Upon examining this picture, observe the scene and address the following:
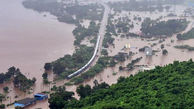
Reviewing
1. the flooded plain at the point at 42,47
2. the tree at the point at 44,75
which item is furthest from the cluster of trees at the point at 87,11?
the tree at the point at 44,75

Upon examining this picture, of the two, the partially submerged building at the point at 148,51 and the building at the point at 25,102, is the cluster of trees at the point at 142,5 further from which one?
the building at the point at 25,102

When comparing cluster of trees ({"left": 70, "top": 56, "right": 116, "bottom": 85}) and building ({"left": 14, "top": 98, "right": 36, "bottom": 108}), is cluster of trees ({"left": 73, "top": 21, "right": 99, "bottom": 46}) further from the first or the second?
building ({"left": 14, "top": 98, "right": 36, "bottom": 108})

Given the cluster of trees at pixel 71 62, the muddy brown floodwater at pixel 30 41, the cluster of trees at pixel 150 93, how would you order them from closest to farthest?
the cluster of trees at pixel 150 93
the cluster of trees at pixel 71 62
the muddy brown floodwater at pixel 30 41

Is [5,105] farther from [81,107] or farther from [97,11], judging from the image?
[97,11]

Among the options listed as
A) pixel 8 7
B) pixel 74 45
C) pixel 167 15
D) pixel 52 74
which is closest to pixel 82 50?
pixel 74 45

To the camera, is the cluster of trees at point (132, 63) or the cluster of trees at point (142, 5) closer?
the cluster of trees at point (132, 63)

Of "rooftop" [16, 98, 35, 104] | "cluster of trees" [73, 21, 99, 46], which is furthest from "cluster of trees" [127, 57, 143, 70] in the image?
"rooftop" [16, 98, 35, 104]
